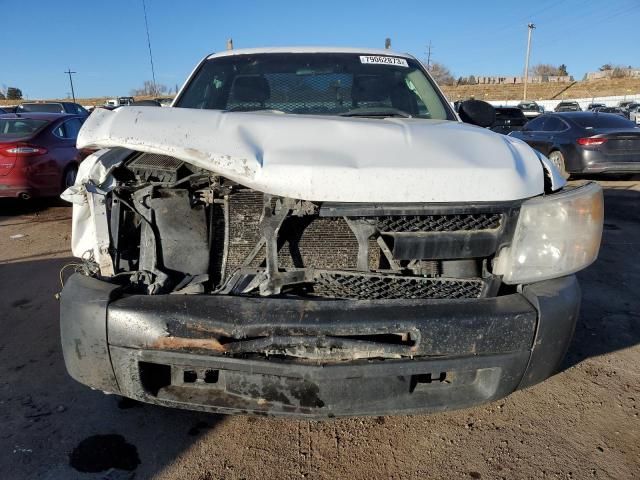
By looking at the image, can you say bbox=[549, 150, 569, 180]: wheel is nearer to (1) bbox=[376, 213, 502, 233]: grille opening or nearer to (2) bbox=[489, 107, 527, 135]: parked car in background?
(2) bbox=[489, 107, 527, 135]: parked car in background

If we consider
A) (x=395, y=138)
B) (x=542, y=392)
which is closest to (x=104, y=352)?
(x=395, y=138)

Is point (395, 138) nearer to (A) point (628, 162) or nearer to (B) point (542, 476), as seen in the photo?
(B) point (542, 476)

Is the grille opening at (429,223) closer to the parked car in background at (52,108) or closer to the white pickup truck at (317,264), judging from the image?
the white pickup truck at (317,264)

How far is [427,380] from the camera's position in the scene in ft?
6.66

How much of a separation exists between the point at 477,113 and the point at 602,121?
26.8 ft

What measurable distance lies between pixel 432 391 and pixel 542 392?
1166mm

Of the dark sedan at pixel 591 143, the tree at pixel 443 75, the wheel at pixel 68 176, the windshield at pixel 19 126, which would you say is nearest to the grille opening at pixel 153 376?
the wheel at pixel 68 176

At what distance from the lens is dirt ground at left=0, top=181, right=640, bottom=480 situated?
2.16 metres

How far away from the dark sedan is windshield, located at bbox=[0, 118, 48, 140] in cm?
956

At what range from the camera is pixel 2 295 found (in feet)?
13.5

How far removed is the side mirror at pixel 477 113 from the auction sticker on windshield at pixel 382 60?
22.3 inches

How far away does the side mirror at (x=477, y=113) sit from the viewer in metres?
3.43

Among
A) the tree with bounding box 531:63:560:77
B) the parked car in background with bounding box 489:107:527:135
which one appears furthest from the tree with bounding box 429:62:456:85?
the parked car in background with bounding box 489:107:527:135

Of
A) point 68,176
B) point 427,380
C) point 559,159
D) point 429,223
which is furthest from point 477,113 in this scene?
point 559,159
